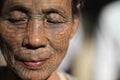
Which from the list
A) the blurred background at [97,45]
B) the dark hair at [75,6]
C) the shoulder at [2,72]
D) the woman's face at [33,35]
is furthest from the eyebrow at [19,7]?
the blurred background at [97,45]

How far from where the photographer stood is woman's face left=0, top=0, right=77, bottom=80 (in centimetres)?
173

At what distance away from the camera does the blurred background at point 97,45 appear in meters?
→ 4.45

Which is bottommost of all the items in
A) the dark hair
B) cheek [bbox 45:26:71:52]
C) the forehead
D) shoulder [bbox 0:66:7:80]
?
shoulder [bbox 0:66:7:80]

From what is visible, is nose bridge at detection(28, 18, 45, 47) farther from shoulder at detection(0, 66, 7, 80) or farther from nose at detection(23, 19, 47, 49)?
shoulder at detection(0, 66, 7, 80)

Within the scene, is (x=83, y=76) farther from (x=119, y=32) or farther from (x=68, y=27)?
(x=68, y=27)

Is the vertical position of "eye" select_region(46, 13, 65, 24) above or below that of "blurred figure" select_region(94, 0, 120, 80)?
above

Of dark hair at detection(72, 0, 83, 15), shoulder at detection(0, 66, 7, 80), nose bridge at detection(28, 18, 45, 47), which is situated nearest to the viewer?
nose bridge at detection(28, 18, 45, 47)

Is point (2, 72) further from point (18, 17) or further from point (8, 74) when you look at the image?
point (18, 17)

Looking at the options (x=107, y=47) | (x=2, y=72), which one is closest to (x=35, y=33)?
(x=2, y=72)

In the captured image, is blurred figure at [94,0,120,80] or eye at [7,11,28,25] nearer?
eye at [7,11,28,25]

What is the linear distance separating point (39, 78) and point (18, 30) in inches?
8.6

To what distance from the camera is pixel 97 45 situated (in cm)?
452

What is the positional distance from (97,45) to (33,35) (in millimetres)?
2842

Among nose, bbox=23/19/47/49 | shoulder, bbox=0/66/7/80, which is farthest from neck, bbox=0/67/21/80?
nose, bbox=23/19/47/49
